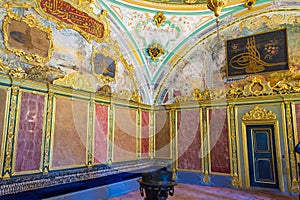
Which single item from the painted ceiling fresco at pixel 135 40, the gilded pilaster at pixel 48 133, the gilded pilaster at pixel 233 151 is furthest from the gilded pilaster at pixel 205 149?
the gilded pilaster at pixel 48 133

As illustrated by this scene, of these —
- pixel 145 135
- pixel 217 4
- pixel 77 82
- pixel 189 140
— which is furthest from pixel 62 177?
A: pixel 217 4

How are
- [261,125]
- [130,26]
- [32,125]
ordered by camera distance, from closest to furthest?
[32,125], [261,125], [130,26]

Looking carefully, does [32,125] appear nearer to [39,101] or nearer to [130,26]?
[39,101]

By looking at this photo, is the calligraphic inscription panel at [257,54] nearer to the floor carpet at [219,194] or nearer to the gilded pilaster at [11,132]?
the floor carpet at [219,194]

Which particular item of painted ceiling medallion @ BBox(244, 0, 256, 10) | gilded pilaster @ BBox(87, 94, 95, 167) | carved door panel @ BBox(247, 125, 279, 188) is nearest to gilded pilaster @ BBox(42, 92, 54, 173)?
gilded pilaster @ BBox(87, 94, 95, 167)

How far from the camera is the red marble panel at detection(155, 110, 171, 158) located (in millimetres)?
8258

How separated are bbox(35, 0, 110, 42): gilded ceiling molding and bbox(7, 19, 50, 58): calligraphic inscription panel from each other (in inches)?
20.3

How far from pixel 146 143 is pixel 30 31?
16.8 feet

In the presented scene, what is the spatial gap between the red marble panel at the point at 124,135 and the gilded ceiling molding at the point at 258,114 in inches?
140

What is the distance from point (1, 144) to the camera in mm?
4332

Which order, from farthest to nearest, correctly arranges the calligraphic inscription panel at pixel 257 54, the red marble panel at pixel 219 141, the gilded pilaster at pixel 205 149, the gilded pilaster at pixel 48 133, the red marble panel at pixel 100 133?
the gilded pilaster at pixel 205 149 → the red marble panel at pixel 219 141 → the calligraphic inscription panel at pixel 257 54 → the red marble panel at pixel 100 133 → the gilded pilaster at pixel 48 133

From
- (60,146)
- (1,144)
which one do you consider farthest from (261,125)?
(1,144)

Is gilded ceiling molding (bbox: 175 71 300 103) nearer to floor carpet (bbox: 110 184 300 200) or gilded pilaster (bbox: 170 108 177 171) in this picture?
gilded pilaster (bbox: 170 108 177 171)

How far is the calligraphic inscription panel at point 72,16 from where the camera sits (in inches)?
Answer: 214
